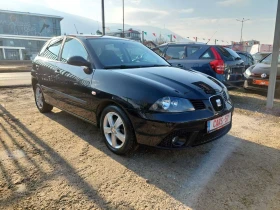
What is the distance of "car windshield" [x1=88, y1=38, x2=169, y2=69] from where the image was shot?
3.39m

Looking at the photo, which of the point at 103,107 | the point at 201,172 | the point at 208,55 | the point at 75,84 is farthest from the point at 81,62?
the point at 208,55

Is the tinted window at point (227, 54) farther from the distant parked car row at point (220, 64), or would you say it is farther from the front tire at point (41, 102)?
the front tire at point (41, 102)

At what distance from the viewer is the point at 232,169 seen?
8.98 ft

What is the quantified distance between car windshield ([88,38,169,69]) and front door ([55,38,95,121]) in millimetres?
228

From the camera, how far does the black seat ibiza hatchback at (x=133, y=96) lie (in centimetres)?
257

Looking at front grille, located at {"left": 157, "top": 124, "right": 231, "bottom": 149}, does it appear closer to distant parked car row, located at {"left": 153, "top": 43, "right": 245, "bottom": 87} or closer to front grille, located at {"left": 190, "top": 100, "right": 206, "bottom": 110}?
front grille, located at {"left": 190, "top": 100, "right": 206, "bottom": 110}

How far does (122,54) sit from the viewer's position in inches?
146

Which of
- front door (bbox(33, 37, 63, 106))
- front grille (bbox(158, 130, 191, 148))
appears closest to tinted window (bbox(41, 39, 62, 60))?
front door (bbox(33, 37, 63, 106))

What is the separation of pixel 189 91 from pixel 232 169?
1.04 metres

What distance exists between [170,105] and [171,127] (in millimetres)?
243

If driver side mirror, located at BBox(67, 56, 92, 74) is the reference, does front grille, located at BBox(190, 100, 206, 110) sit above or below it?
below

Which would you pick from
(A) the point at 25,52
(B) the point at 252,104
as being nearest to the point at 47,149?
(B) the point at 252,104

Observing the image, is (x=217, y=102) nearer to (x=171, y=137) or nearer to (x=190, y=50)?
(x=171, y=137)

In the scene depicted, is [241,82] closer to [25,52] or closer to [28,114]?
[28,114]
